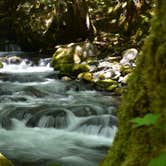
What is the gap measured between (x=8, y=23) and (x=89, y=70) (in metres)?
8.46

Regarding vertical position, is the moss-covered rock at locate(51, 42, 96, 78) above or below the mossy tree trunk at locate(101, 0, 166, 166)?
below

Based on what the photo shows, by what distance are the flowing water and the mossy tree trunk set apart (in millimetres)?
4743

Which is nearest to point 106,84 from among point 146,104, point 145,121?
point 146,104

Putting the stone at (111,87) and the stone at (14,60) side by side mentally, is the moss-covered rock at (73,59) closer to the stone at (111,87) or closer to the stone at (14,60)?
the stone at (14,60)

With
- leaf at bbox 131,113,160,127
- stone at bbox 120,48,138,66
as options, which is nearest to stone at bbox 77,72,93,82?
stone at bbox 120,48,138,66

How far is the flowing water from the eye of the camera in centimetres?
749

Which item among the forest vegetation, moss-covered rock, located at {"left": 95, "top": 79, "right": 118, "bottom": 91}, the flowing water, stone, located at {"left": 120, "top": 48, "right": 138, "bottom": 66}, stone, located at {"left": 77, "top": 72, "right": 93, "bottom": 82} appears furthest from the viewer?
stone, located at {"left": 120, "top": 48, "right": 138, "bottom": 66}

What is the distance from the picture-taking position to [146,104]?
2111 mm

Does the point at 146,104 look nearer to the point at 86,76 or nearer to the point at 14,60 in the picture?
the point at 86,76

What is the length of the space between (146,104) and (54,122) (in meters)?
7.30

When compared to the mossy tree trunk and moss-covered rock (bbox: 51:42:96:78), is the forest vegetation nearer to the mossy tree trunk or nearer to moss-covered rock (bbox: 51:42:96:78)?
moss-covered rock (bbox: 51:42:96:78)

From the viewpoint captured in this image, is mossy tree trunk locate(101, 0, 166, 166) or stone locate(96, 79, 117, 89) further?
stone locate(96, 79, 117, 89)

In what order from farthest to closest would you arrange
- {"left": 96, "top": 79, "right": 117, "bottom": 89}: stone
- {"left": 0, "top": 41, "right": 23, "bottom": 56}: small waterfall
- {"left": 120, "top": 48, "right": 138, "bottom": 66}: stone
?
{"left": 0, "top": 41, "right": 23, "bottom": 56}: small waterfall
{"left": 120, "top": 48, "right": 138, "bottom": 66}: stone
{"left": 96, "top": 79, "right": 117, "bottom": 89}: stone

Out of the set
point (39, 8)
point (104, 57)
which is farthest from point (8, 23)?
point (104, 57)
